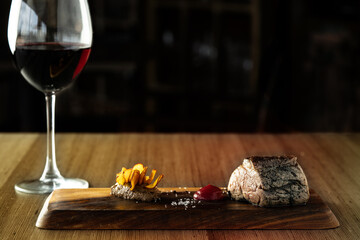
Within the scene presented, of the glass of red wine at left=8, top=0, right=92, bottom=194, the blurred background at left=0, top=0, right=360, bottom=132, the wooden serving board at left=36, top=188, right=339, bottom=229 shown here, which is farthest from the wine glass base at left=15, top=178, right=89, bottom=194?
the blurred background at left=0, top=0, right=360, bottom=132

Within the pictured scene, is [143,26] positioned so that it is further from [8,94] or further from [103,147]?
[103,147]

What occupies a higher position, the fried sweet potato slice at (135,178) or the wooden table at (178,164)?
the fried sweet potato slice at (135,178)

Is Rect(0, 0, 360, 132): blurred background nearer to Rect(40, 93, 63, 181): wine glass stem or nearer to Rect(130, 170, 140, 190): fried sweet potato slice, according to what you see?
Rect(40, 93, 63, 181): wine glass stem

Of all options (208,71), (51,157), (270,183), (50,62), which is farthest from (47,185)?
(208,71)

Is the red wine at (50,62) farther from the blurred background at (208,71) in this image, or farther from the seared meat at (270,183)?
the blurred background at (208,71)

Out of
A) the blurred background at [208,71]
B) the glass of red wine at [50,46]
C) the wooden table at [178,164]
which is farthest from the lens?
the blurred background at [208,71]

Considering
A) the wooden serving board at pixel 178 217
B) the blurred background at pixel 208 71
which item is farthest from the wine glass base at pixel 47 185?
the blurred background at pixel 208 71

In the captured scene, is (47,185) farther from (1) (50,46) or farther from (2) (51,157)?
(1) (50,46)
